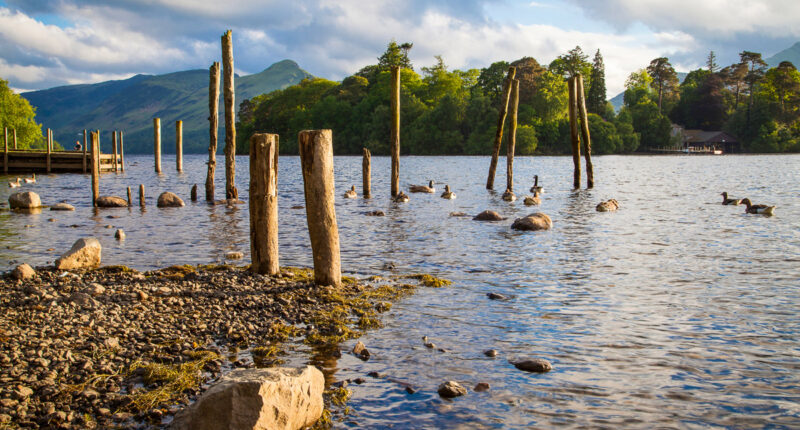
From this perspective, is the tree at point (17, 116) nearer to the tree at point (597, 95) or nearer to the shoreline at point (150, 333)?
the shoreline at point (150, 333)

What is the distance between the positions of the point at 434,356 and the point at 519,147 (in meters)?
112

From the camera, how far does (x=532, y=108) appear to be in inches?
4786

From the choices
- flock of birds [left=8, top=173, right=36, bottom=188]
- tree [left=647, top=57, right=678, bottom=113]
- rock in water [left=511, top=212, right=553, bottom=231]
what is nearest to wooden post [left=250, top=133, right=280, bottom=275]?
rock in water [left=511, top=212, right=553, bottom=231]

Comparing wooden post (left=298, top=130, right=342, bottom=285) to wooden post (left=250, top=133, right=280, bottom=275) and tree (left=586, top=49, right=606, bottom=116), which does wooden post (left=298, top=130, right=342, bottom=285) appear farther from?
tree (left=586, top=49, right=606, bottom=116)

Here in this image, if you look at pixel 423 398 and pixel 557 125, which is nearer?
pixel 423 398

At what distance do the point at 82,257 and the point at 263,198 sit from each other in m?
4.64

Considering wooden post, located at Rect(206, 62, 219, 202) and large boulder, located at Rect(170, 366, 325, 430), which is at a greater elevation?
wooden post, located at Rect(206, 62, 219, 202)

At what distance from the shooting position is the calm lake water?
6.12m

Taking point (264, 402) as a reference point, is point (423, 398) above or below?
below

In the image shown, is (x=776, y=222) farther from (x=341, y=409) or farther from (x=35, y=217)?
(x=35, y=217)

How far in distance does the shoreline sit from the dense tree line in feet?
358

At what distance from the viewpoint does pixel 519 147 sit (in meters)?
116

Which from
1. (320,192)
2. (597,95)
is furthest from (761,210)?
(597,95)

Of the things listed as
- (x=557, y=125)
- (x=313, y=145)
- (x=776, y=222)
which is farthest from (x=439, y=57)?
(x=313, y=145)
